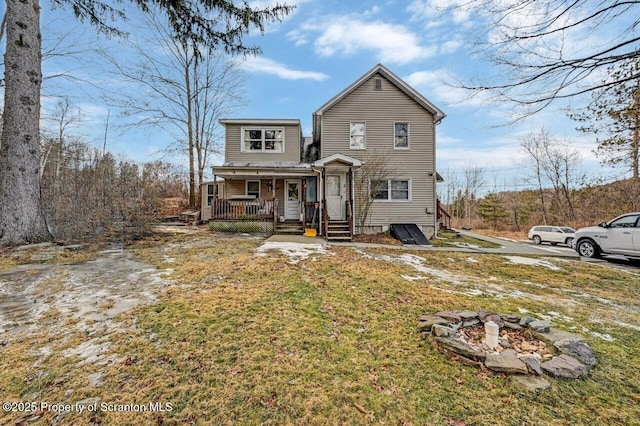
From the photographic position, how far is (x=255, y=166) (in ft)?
41.8

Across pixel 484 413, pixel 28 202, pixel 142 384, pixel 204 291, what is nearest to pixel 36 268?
pixel 28 202

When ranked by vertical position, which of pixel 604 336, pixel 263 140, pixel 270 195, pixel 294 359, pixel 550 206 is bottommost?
pixel 604 336

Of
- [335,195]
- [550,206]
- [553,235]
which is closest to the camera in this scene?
[335,195]

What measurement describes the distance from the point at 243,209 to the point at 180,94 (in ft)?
44.6

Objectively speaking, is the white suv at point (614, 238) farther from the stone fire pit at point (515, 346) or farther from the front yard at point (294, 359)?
the stone fire pit at point (515, 346)

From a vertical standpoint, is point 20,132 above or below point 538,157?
below

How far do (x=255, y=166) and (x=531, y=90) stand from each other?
11.0 m

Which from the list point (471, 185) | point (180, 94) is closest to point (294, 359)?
point (180, 94)

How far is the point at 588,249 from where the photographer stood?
10031 millimetres

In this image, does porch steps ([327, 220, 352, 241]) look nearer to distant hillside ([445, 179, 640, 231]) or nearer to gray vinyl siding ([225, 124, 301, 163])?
gray vinyl siding ([225, 124, 301, 163])

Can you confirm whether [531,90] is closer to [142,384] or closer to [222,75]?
[142,384]

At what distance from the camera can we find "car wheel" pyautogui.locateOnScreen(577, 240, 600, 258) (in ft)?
32.3

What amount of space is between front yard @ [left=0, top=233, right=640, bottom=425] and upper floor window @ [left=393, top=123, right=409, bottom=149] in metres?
9.50

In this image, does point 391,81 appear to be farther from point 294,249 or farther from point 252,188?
point 294,249
